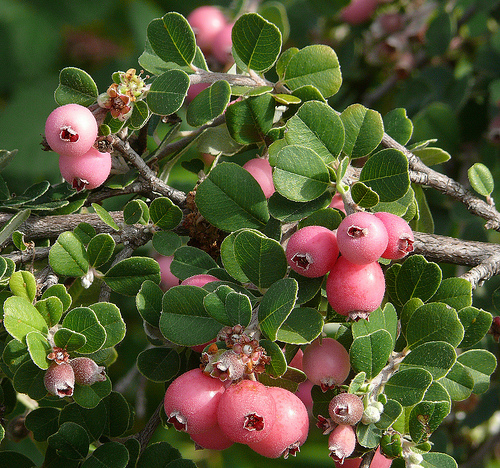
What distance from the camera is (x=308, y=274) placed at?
0.68 metres

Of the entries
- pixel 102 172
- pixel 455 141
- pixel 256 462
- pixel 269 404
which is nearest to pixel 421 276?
pixel 269 404

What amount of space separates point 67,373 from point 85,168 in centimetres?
29

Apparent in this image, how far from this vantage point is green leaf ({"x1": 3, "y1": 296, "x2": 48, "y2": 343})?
0.65 metres

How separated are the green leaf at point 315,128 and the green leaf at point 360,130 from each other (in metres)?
0.04

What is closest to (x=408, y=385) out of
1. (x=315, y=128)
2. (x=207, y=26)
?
(x=315, y=128)

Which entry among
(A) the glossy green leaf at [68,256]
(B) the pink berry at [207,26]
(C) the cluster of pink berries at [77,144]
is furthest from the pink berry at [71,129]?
(B) the pink berry at [207,26]

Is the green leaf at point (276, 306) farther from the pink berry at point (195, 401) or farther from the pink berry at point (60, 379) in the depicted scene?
the pink berry at point (60, 379)

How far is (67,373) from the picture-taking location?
0.67 m

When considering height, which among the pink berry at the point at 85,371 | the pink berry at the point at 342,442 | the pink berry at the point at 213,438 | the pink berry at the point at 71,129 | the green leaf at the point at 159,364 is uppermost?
the pink berry at the point at 71,129

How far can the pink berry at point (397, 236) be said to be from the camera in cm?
68

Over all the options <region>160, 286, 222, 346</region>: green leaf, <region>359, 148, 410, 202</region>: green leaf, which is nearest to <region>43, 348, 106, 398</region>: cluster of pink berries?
<region>160, 286, 222, 346</region>: green leaf

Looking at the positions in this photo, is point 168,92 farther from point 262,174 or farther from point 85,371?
point 85,371

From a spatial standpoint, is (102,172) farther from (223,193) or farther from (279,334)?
(279,334)

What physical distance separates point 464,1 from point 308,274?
143cm
